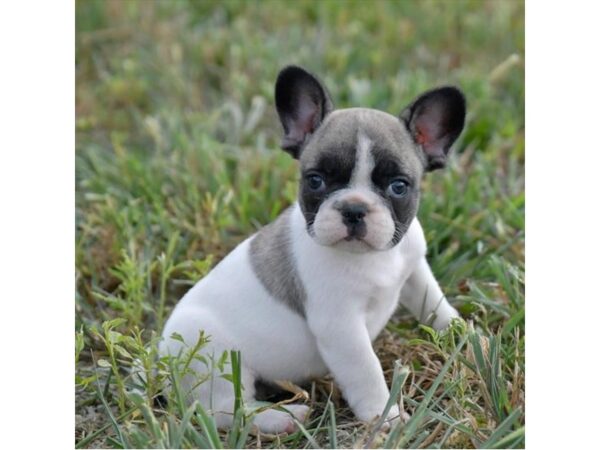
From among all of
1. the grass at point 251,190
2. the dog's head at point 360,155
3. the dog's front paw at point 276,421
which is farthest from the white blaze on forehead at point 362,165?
the dog's front paw at point 276,421

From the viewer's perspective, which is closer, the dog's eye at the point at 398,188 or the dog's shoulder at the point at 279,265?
the dog's eye at the point at 398,188

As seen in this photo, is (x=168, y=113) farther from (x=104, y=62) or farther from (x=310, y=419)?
(x=310, y=419)

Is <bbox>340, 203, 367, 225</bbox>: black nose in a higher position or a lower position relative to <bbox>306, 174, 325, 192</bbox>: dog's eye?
lower

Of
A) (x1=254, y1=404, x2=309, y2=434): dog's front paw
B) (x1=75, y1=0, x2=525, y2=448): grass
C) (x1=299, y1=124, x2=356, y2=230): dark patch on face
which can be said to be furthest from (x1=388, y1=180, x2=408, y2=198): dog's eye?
(x1=254, y1=404, x2=309, y2=434): dog's front paw

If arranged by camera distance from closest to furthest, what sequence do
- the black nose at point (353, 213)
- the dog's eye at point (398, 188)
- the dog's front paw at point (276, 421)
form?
the black nose at point (353, 213)
the dog's eye at point (398, 188)
the dog's front paw at point (276, 421)

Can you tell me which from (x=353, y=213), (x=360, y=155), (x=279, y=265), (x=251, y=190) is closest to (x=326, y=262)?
(x=279, y=265)

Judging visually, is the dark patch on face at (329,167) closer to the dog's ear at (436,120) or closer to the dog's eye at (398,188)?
the dog's eye at (398,188)

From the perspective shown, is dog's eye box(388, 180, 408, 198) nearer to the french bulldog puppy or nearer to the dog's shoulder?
the french bulldog puppy
